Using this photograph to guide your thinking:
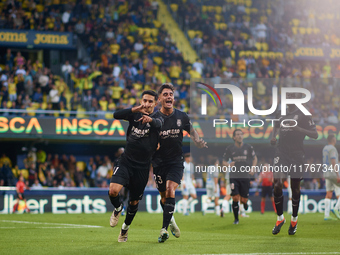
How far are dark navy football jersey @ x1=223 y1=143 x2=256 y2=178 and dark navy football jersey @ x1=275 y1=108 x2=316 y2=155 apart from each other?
443 centimetres

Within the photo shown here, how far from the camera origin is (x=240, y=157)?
16078 millimetres

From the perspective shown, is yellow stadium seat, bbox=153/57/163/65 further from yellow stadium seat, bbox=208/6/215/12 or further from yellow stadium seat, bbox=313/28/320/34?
yellow stadium seat, bbox=313/28/320/34

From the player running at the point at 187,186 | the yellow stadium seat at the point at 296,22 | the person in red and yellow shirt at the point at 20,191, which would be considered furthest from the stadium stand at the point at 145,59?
the player running at the point at 187,186

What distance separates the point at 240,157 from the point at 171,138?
6.44m

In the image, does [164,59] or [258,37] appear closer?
[164,59]

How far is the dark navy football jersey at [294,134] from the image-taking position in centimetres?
1149

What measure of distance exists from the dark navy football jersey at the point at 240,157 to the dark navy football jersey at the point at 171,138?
20.1 feet

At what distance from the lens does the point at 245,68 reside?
31953 millimetres

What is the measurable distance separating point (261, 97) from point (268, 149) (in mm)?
2546

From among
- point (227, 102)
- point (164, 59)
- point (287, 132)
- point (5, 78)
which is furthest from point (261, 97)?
point (287, 132)

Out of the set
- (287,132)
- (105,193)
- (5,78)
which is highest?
(5,78)

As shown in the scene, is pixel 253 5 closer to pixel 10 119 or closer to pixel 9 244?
pixel 10 119

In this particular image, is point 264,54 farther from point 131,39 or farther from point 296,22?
point 131,39

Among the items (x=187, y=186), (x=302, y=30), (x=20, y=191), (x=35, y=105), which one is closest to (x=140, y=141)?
(x=187, y=186)
